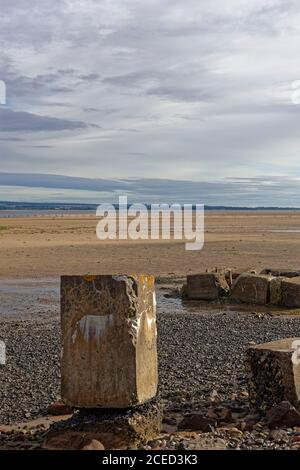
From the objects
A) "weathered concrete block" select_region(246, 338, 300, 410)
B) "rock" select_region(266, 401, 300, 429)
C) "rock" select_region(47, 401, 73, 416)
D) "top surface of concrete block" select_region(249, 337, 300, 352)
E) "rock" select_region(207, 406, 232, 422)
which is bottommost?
"rock" select_region(47, 401, 73, 416)

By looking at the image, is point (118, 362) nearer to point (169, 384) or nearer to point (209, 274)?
point (169, 384)

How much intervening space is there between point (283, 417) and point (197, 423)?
945 millimetres

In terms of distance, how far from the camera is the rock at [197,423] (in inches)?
298

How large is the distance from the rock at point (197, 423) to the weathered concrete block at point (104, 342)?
65 centimetres

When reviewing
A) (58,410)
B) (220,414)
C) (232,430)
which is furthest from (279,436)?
(58,410)

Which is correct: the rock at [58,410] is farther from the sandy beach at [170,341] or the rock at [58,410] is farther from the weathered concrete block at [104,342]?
the weathered concrete block at [104,342]

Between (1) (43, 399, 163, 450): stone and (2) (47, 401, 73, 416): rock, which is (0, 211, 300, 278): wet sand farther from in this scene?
(1) (43, 399, 163, 450): stone

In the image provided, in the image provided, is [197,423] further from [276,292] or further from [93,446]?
[276,292]

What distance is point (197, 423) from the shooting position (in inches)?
301

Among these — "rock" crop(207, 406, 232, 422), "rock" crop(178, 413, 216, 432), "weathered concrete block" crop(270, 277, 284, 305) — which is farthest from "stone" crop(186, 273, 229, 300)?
"rock" crop(178, 413, 216, 432)

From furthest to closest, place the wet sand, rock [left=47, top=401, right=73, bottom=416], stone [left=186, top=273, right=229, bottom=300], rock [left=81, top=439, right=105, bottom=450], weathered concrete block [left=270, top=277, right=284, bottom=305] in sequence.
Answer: the wet sand
stone [left=186, top=273, right=229, bottom=300]
weathered concrete block [left=270, top=277, right=284, bottom=305]
rock [left=47, top=401, right=73, bottom=416]
rock [left=81, top=439, right=105, bottom=450]

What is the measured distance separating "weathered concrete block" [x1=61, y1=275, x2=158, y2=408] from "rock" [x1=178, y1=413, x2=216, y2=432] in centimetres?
65

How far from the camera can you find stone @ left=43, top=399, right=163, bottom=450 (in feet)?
23.2
